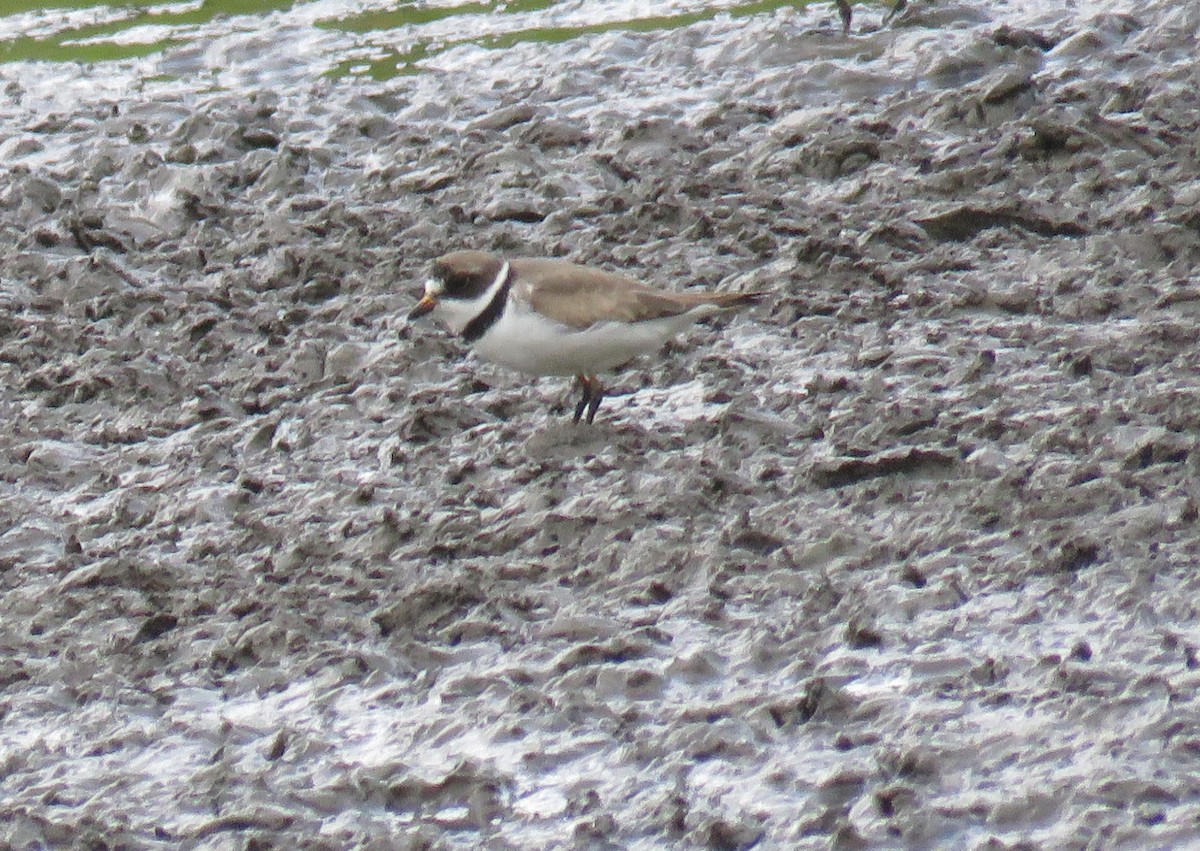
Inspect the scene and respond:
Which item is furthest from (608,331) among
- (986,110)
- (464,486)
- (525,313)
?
(986,110)

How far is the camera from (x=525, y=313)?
7.84 metres

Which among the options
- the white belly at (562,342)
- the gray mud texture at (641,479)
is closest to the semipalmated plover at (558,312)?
the white belly at (562,342)

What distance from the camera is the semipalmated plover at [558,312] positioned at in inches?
308

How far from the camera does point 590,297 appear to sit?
7918 millimetres

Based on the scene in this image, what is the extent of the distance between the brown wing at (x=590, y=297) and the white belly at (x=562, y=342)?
4 centimetres

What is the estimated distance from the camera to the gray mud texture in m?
5.61

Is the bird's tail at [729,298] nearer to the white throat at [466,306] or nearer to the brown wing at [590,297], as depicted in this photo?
the brown wing at [590,297]

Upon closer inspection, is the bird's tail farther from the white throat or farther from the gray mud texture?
the white throat

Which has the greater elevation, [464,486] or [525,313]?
[525,313]

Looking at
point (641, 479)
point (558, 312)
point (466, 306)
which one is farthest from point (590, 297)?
point (641, 479)

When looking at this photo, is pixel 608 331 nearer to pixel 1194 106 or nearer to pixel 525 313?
pixel 525 313

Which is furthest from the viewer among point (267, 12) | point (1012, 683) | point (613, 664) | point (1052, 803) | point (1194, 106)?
point (267, 12)

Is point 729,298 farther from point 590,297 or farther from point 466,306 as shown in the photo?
point 466,306

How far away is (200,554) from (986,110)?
18.6ft
